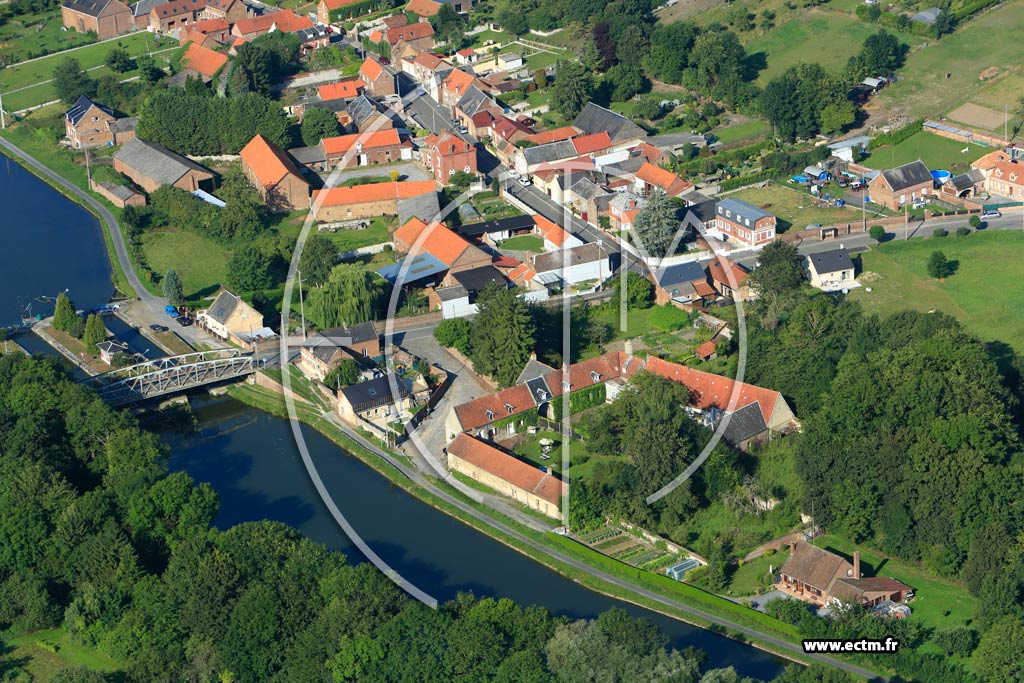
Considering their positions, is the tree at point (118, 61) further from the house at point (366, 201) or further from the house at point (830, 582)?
the house at point (830, 582)

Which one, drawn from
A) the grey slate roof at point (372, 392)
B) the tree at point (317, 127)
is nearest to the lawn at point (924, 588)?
the grey slate roof at point (372, 392)

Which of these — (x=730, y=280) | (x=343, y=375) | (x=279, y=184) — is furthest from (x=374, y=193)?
(x=730, y=280)

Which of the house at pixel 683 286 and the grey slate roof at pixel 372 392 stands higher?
the grey slate roof at pixel 372 392

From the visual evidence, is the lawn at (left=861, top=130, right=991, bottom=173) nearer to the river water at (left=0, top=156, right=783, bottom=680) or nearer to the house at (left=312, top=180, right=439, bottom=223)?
the house at (left=312, top=180, right=439, bottom=223)

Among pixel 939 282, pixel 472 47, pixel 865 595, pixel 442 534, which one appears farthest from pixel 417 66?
pixel 865 595

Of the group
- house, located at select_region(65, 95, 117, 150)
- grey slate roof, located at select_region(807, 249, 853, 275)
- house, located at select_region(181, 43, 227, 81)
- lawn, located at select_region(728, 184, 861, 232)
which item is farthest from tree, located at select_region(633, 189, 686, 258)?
house, located at select_region(65, 95, 117, 150)
